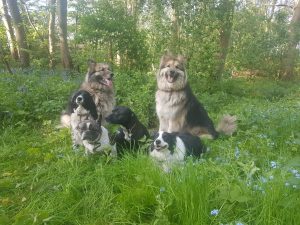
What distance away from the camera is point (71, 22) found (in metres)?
19.6

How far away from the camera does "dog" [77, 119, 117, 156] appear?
3771mm

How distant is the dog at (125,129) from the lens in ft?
13.9

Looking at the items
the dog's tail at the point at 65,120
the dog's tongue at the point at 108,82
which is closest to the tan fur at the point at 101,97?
the dog's tongue at the point at 108,82

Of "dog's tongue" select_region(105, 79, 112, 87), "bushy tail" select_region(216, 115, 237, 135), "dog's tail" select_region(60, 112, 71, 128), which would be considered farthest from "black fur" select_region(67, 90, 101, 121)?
"bushy tail" select_region(216, 115, 237, 135)

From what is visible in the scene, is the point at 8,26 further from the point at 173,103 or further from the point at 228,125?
the point at 228,125

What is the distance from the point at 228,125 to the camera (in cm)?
546

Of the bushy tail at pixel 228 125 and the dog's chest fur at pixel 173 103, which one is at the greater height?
the dog's chest fur at pixel 173 103

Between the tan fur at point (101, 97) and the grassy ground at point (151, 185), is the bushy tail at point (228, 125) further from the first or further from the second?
the tan fur at point (101, 97)

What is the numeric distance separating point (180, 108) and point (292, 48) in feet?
41.8

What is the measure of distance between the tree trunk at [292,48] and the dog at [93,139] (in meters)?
14.5

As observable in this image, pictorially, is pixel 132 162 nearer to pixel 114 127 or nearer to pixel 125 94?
pixel 114 127

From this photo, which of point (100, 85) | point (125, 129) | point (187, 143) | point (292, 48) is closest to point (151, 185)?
point (187, 143)

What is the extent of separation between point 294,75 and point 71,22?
43.0 ft

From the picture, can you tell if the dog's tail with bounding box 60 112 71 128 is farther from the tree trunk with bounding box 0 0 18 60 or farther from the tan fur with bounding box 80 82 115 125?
the tree trunk with bounding box 0 0 18 60
